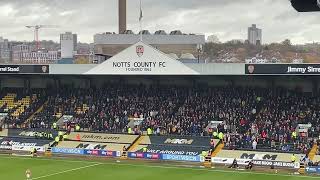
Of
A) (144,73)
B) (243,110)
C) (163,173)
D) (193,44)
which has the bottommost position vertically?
(163,173)

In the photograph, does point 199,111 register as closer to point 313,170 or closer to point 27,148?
point 313,170

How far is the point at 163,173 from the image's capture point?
37.3m

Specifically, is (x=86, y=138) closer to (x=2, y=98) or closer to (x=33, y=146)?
(x=33, y=146)

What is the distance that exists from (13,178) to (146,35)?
2167 inches

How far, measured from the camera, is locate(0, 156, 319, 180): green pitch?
116 ft

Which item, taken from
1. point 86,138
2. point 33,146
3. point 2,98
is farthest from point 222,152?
point 2,98

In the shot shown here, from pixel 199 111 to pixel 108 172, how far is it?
1615 centimetres

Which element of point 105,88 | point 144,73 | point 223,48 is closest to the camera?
point 144,73

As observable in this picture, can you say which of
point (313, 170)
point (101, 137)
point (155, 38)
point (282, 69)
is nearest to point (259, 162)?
point (313, 170)

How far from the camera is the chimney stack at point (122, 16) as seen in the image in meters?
89.4

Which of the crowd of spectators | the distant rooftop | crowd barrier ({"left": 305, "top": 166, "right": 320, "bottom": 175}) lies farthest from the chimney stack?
crowd barrier ({"left": 305, "top": 166, "right": 320, "bottom": 175})

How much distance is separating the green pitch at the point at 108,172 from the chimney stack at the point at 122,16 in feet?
166

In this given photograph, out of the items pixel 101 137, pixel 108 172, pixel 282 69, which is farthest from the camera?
pixel 101 137

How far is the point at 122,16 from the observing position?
91.1 meters
